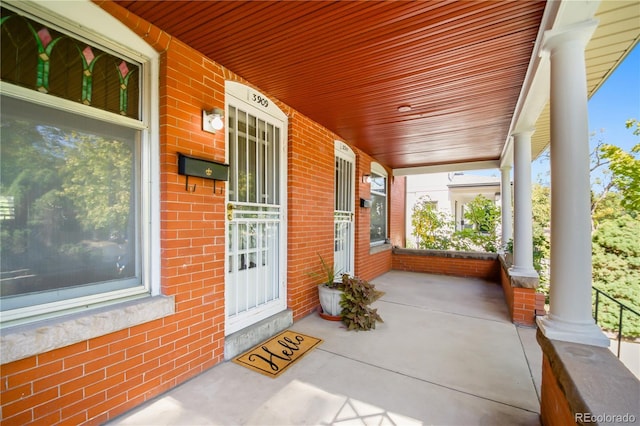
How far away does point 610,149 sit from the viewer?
8.48 m

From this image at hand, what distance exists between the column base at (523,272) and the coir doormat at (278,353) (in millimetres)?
2817

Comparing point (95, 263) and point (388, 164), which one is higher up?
point (388, 164)

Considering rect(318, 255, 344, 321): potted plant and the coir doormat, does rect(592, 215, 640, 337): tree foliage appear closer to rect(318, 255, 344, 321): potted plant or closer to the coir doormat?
rect(318, 255, 344, 321): potted plant

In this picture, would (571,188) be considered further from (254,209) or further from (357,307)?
(254,209)

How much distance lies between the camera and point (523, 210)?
12.8 ft

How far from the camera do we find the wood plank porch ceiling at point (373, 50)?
1898 millimetres

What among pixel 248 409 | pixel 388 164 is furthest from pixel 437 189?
pixel 248 409

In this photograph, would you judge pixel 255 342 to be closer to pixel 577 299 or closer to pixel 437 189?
pixel 577 299

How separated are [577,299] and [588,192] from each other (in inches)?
27.6

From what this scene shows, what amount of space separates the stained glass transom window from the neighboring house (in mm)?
10189

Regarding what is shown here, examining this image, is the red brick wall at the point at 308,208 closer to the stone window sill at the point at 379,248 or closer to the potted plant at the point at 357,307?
the potted plant at the point at 357,307

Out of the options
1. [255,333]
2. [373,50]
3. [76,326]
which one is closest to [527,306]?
[255,333]

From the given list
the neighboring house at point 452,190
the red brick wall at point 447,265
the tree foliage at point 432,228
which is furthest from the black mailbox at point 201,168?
the neighboring house at point 452,190

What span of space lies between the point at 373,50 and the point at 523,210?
310 centimetres
